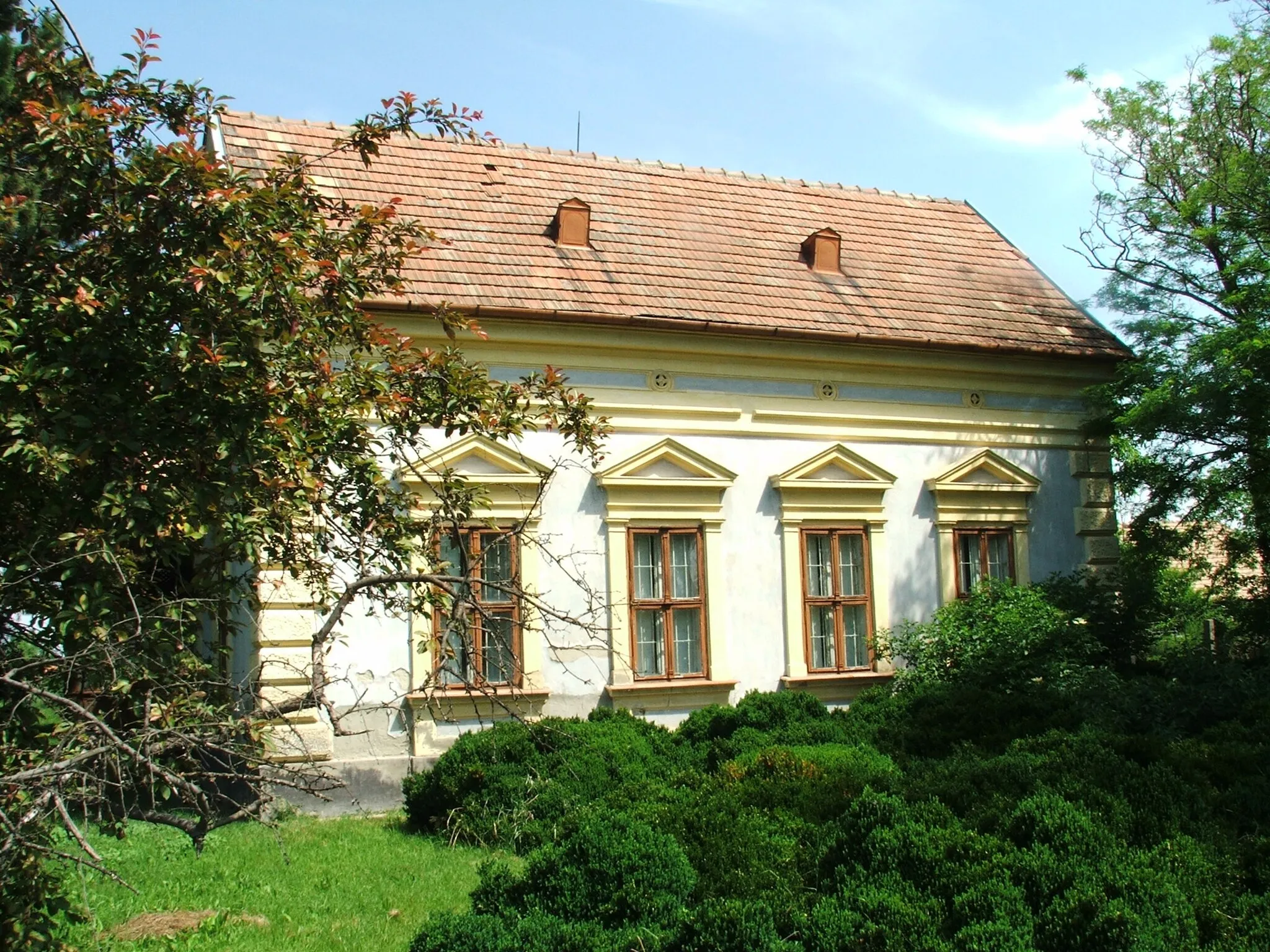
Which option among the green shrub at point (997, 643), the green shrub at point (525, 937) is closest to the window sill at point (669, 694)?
the green shrub at point (997, 643)

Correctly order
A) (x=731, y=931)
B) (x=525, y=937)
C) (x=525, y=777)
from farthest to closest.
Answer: (x=525, y=777) < (x=525, y=937) < (x=731, y=931)

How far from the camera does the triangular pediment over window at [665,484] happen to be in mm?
12703

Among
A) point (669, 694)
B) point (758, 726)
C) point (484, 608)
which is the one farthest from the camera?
point (669, 694)

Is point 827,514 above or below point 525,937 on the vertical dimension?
above

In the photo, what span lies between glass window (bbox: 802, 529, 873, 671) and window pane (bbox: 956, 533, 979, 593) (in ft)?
4.37

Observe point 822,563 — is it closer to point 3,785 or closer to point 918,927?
point 918,927

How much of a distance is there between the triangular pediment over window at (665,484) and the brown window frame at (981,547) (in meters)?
3.12

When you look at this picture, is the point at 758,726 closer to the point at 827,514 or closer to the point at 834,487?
the point at 827,514

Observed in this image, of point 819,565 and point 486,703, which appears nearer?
point 486,703

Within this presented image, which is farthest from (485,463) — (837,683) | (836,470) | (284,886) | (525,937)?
(525,937)

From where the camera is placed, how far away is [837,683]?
44.2ft

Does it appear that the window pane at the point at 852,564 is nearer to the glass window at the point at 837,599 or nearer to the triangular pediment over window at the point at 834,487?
the glass window at the point at 837,599

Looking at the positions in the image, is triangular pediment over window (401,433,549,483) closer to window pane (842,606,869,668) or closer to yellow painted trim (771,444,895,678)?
yellow painted trim (771,444,895,678)

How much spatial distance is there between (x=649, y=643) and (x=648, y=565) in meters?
0.82
